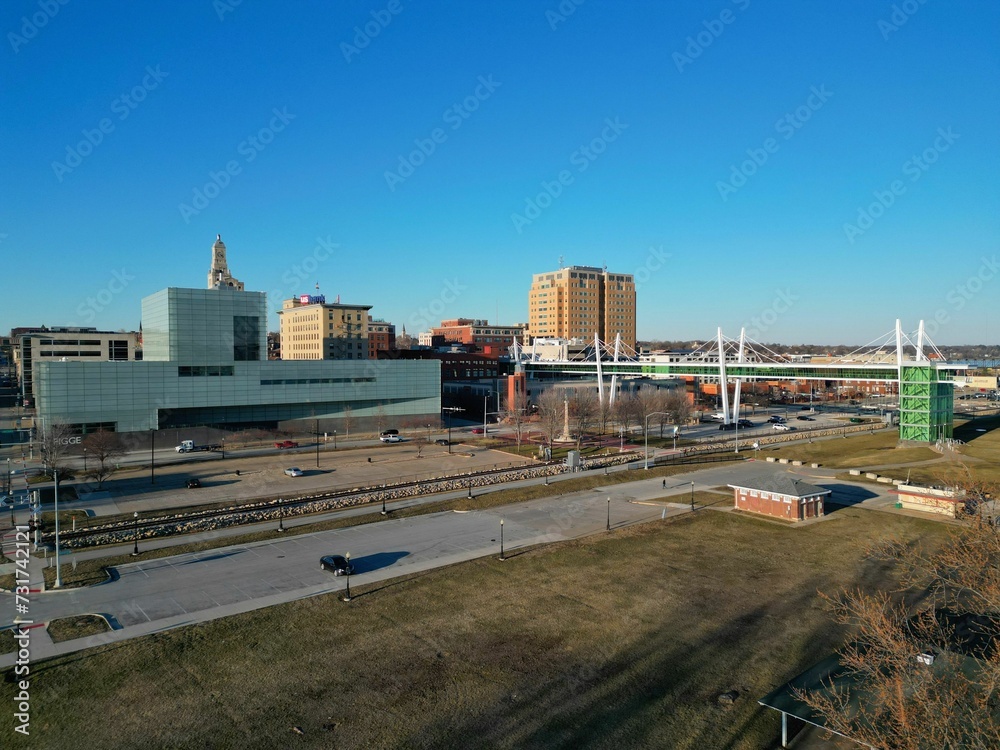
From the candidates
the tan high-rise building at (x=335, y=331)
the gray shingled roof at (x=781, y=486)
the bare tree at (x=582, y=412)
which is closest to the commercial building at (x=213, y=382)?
the bare tree at (x=582, y=412)

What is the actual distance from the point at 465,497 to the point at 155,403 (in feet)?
130

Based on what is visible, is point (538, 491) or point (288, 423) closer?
point (538, 491)

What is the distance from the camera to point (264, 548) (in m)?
32.6

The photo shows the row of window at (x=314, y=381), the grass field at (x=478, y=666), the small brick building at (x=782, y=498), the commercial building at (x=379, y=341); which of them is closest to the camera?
the grass field at (x=478, y=666)

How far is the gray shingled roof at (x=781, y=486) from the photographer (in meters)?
39.5

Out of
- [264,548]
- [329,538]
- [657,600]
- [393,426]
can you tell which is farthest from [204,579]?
[393,426]

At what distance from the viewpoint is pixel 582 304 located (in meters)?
159

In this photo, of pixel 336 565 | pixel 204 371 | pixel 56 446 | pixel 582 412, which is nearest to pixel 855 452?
pixel 582 412

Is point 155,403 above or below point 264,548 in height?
above

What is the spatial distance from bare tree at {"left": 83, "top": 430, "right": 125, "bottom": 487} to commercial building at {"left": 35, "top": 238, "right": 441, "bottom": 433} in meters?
6.17

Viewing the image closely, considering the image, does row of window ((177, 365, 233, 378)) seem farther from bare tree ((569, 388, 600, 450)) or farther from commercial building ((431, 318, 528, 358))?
commercial building ((431, 318, 528, 358))

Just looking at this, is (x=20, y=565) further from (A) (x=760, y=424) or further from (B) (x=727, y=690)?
(A) (x=760, y=424)

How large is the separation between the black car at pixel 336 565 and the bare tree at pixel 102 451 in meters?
26.1

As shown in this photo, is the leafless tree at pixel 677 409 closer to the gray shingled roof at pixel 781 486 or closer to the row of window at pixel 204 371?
the gray shingled roof at pixel 781 486
